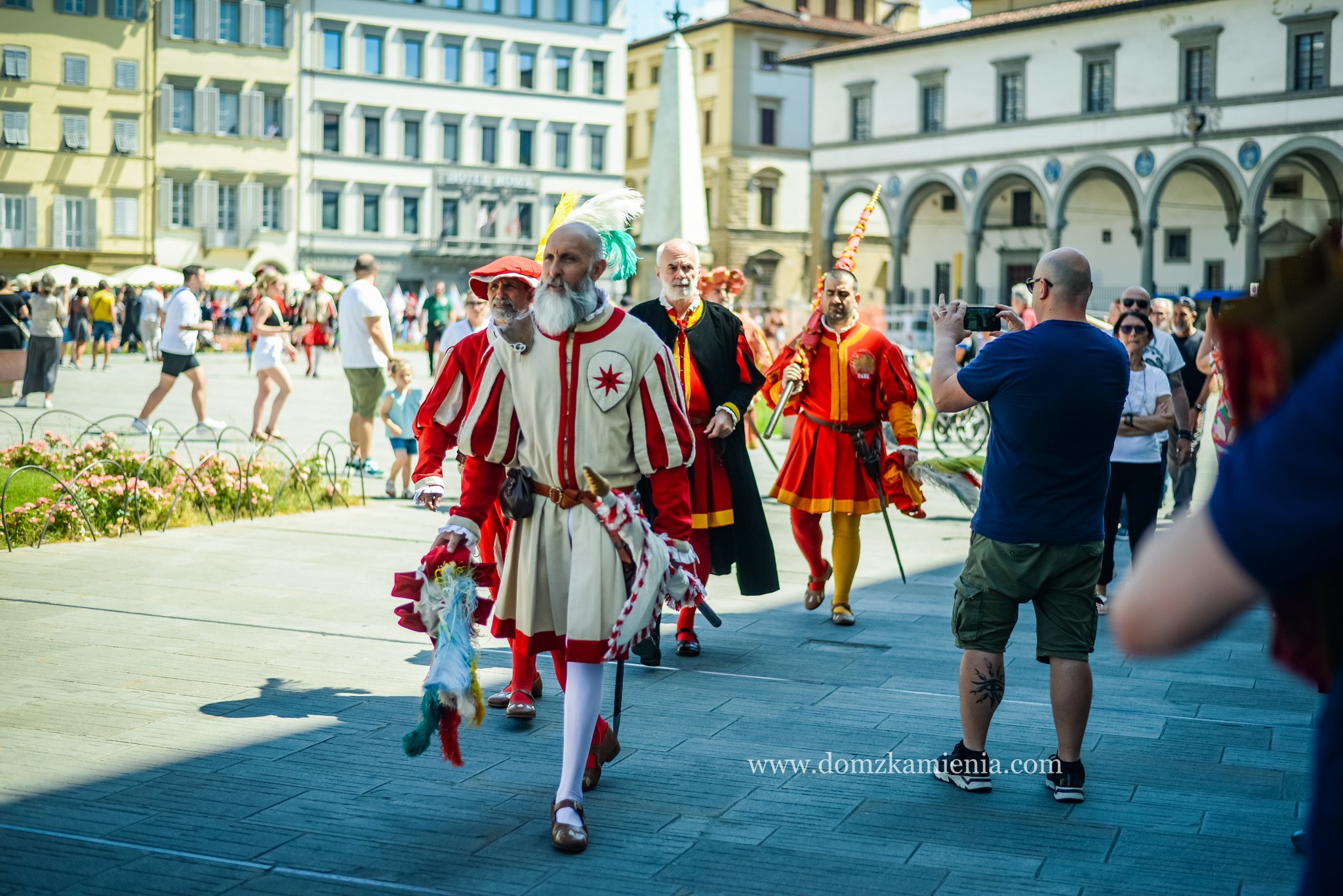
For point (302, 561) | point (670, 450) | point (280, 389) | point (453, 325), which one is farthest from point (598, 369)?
point (280, 389)

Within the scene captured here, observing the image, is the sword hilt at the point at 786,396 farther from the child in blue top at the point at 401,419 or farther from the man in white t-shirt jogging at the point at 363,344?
the man in white t-shirt jogging at the point at 363,344

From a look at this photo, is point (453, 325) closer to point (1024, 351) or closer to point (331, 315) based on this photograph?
point (1024, 351)

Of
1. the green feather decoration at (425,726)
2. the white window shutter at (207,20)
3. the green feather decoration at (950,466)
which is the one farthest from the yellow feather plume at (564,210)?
the white window shutter at (207,20)

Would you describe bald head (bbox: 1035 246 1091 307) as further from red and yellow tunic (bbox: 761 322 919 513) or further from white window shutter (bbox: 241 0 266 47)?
white window shutter (bbox: 241 0 266 47)

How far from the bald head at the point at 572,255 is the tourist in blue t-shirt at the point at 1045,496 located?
1.19 metres

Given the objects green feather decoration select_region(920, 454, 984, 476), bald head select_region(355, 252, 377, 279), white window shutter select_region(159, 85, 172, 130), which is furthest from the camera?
white window shutter select_region(159, 85, 172, 130)

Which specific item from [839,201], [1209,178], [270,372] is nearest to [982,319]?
[270,372]

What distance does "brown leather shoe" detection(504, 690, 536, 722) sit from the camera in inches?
224

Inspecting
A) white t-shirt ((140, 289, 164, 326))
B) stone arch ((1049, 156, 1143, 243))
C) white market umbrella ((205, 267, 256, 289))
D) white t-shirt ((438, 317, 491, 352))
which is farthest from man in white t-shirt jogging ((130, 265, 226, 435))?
stone arch ((1049, 156, 1143, 243))

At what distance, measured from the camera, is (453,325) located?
12.0m

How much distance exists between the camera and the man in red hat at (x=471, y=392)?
212 inches

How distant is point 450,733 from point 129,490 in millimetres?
6453

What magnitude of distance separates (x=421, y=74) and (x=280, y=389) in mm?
53620

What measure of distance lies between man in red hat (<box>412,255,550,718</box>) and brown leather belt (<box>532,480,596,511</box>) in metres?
0.68
